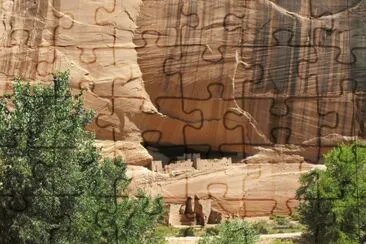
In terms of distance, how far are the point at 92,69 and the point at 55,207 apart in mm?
10481

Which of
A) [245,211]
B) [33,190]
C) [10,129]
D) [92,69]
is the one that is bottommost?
[245,211]

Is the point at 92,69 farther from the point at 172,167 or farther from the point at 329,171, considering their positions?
the point at 329,171

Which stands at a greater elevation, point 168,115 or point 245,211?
point 168,115

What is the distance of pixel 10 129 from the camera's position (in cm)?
1212

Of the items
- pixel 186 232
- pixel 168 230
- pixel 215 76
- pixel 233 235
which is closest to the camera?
pixel 233 235

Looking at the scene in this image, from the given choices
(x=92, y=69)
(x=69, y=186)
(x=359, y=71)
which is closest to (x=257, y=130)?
(x=359, y=71)

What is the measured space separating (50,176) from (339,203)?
6669 mm

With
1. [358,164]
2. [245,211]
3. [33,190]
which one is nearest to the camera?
[33,190]

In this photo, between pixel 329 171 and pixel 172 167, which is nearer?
pixel 329 171

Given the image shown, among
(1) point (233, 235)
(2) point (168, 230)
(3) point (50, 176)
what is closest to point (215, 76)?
(2) point (168, 230)

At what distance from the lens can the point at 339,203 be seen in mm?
16328
